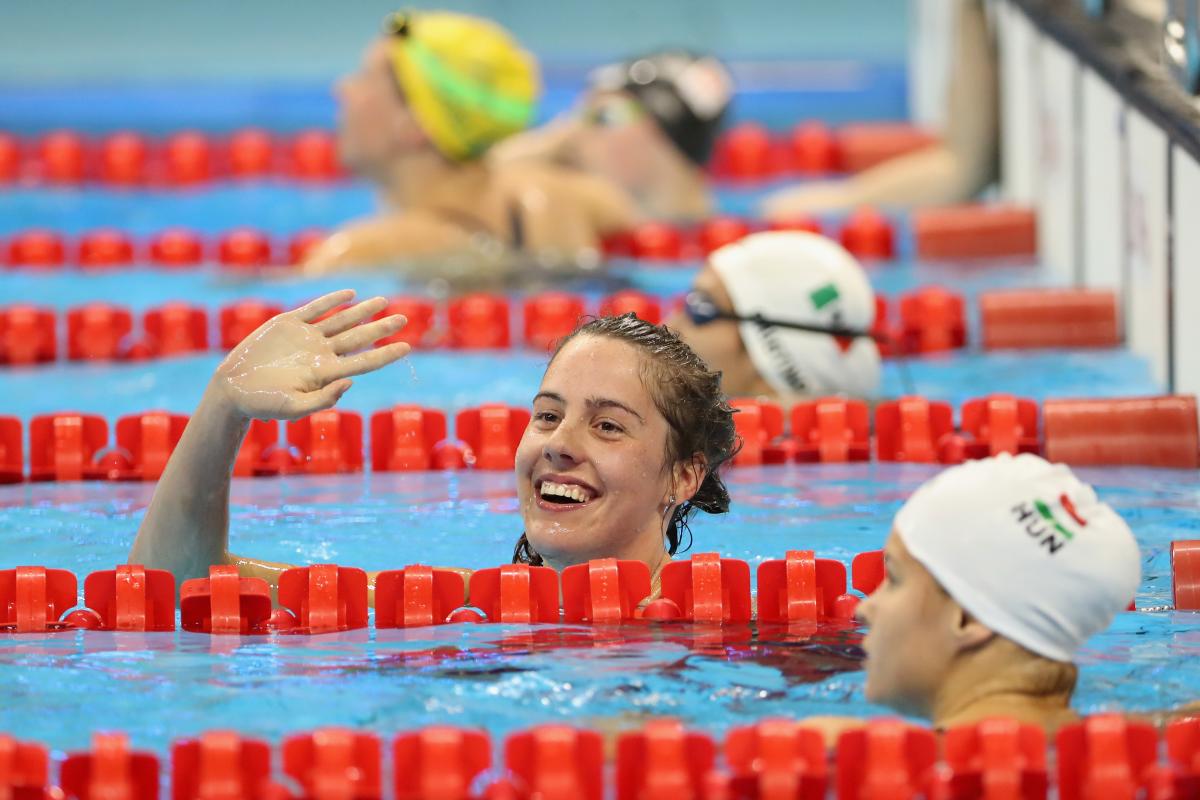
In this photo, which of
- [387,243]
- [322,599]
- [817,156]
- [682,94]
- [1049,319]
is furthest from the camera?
[817,156]

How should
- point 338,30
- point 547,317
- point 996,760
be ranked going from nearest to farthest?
point 996,760 < point 547,317 < point 338,30

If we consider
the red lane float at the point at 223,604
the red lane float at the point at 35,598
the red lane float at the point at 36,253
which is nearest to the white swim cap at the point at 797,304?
the red lane float at the point at 223,604

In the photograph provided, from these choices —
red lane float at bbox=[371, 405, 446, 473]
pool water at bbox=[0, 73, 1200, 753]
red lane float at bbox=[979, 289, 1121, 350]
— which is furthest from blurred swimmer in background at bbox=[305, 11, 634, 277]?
red lane float at bbox=[371, 405, 446, 473]

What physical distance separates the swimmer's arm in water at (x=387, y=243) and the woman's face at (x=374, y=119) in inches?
9.0

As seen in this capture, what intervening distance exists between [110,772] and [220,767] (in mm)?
148

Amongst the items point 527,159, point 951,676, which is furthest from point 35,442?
point 527,159

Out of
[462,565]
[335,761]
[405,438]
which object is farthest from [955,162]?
[335,761]

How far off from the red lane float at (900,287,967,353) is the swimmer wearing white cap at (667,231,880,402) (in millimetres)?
1282

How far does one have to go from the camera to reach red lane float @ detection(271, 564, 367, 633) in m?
3.42

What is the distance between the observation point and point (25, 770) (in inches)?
103

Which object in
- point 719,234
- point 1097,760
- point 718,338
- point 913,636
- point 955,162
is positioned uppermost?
point 955,162

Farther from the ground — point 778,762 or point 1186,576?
point 1186,576

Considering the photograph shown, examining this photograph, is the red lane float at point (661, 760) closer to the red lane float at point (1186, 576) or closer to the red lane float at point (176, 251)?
the red lane float at point (1186, 576)

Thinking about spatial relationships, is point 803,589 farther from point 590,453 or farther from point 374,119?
point 374,119
